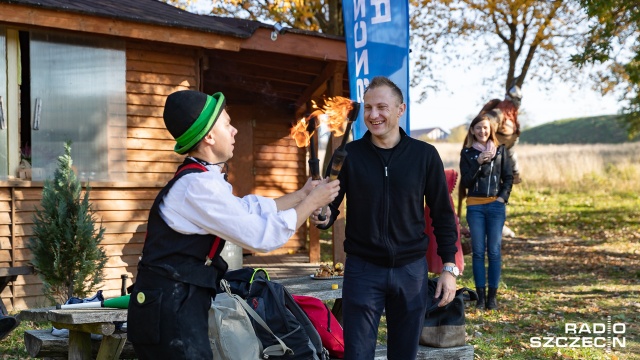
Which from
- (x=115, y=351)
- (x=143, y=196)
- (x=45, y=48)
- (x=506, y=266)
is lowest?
(x=506, y=266)

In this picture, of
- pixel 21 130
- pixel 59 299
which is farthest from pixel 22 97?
pixel 59 299

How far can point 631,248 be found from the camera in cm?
1566

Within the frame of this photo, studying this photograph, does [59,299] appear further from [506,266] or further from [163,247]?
[506,266]

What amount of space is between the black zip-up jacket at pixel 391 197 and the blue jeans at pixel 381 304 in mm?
63

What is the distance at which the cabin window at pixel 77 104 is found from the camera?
9391 millimetres

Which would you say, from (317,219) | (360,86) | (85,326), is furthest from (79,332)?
(360,86)

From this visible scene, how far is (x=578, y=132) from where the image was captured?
72.5 metres

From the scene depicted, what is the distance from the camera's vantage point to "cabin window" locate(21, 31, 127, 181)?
939cm

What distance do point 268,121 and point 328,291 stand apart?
9359mm

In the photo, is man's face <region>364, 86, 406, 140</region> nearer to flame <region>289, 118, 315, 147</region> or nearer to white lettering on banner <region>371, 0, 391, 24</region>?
flame <region>289, 118, 315, 147</region>

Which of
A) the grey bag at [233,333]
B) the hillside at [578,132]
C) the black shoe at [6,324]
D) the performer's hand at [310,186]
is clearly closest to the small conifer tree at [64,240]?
the black shoe at [6,324]

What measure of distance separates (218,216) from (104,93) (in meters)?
7.55

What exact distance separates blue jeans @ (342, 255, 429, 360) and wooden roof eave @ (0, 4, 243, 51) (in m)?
6.55

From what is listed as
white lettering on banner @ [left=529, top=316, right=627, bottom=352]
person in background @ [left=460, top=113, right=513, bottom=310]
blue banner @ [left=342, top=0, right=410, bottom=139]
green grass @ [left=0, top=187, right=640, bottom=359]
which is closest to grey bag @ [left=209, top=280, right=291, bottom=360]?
green grass @ [left=0, top=187, right=640, bottom=359]
